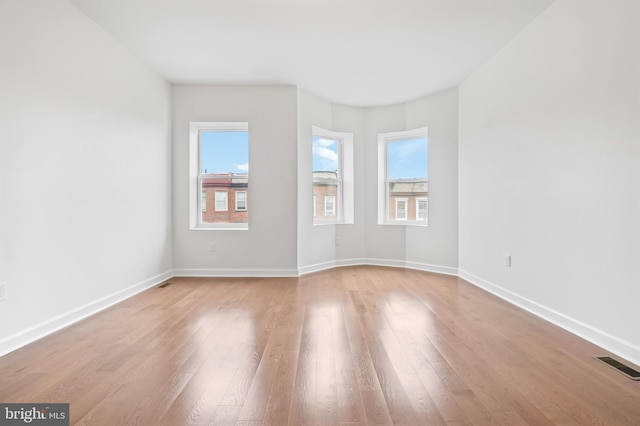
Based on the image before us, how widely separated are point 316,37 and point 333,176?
8.67 feet

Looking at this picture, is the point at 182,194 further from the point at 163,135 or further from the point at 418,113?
the point at 418,113

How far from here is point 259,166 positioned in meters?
5.00

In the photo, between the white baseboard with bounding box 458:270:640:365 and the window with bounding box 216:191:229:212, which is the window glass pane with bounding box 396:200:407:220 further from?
A: the window with bounding box 216:191:229:212

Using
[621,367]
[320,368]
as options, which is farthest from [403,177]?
[320,368]

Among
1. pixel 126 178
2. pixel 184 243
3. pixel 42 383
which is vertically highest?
pixel 126 178

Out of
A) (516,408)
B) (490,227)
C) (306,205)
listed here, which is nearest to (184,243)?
(306,205)

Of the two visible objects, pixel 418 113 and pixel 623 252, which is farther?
pixel 418 113

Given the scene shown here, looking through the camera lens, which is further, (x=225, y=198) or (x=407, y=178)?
(x=407, y=178)

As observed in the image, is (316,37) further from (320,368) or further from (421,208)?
(421,208)

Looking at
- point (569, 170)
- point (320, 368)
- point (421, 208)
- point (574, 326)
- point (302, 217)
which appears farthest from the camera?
point (421, 208)

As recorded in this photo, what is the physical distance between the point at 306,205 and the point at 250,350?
307cm

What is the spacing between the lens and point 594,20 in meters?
2.62

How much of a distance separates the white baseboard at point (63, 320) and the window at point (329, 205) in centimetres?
287

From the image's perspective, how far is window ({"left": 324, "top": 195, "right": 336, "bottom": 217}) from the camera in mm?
5828
